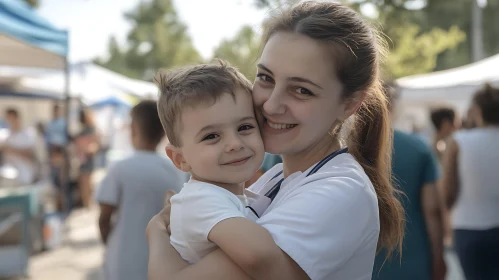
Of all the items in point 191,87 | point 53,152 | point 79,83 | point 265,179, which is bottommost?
point 53,152

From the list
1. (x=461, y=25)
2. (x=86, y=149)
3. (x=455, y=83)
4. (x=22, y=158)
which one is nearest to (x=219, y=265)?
(x=22, y=158)

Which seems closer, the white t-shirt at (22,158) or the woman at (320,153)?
the woman at (320,153)

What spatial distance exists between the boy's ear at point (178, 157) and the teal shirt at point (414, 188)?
1.67m

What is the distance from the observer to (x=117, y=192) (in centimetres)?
398

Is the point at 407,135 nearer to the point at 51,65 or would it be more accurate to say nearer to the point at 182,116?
the point at 182,116

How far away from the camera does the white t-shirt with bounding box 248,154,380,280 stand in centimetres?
135

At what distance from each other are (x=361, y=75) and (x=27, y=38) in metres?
4.54

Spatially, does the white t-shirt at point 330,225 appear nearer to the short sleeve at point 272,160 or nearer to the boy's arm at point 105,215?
the short sleeve at point 272,160

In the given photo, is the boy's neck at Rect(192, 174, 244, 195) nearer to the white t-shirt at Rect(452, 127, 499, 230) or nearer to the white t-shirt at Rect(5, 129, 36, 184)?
the white t-shirt at Rect(452, 127, 499, 230)

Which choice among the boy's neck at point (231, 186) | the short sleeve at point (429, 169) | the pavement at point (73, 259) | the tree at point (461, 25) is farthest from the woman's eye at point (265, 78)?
the tree at point (461, 25)

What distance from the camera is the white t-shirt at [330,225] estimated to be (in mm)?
1353

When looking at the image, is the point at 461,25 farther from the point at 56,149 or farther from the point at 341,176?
the point at 341,176

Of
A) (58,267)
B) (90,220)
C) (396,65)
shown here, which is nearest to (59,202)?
(90,220)

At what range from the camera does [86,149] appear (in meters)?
11.2
